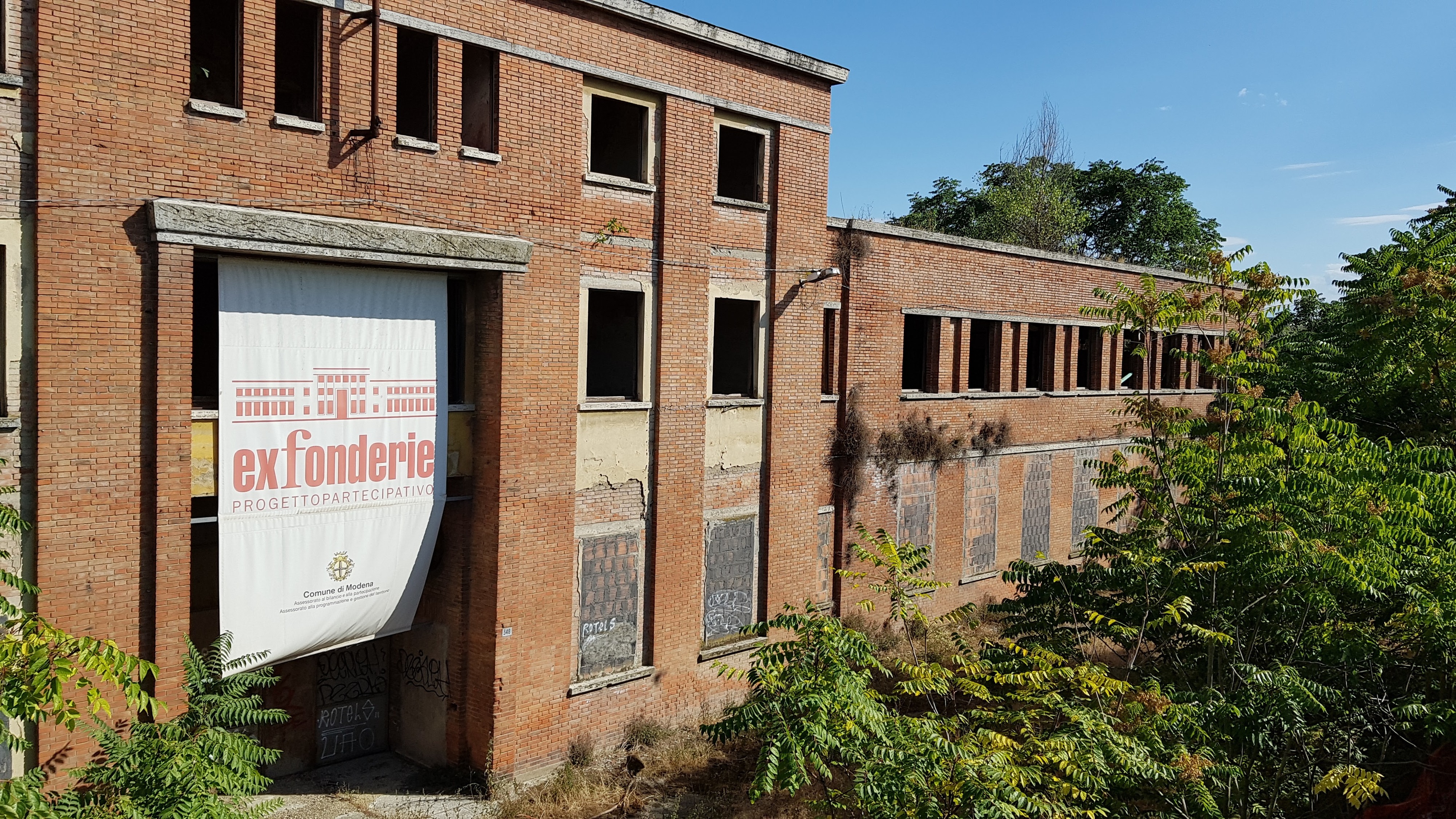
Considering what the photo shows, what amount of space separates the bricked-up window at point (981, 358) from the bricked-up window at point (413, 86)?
11890mm

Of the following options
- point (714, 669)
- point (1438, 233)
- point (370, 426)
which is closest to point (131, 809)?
point (370, 426)

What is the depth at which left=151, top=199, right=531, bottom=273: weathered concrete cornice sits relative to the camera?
10.2 metres

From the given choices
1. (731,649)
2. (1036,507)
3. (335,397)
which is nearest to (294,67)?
(335,397)

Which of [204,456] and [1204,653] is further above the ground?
[204,456]

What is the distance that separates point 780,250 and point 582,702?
798 cm

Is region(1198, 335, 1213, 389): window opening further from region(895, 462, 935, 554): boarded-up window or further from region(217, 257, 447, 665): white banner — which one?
region(217, 257, 447, 665): white banner

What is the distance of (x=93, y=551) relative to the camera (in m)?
9.96

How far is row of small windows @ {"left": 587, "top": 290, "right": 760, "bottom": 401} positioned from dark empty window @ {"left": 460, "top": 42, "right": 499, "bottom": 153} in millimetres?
2612

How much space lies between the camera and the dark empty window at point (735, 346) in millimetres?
16438

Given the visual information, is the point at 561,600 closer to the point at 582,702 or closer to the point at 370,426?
the point at 582,702

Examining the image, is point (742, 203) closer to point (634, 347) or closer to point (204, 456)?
point (634, 347)

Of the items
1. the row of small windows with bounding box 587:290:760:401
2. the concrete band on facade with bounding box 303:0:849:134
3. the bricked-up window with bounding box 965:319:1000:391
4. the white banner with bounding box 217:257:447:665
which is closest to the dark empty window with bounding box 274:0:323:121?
the concrete band on facade with bounding box 303:0:849:134

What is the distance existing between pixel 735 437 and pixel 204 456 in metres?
7.92

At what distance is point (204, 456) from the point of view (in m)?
11.0
